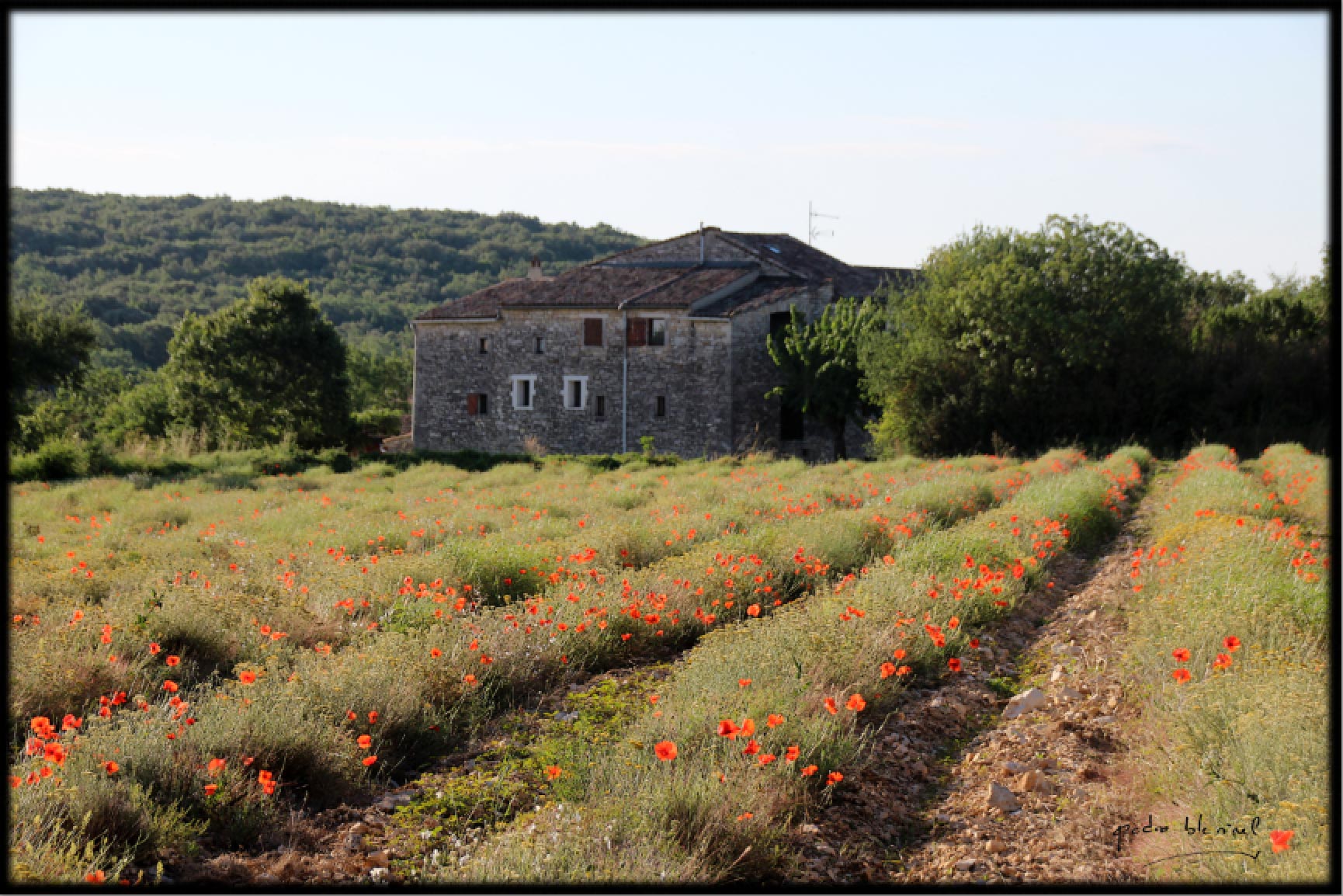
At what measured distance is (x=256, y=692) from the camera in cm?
522

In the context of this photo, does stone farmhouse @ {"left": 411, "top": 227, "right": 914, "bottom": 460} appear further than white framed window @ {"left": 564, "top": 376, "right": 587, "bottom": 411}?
No

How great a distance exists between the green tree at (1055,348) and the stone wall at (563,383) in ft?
27.8

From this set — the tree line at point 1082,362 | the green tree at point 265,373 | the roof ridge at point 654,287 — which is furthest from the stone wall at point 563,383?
the tree line at point 1082,362

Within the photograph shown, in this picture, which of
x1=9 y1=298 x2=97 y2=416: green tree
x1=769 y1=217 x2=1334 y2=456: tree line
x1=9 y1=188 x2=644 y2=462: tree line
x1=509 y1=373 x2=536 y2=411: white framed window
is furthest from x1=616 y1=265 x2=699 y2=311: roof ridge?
x1=9 y1=298 x2=97 y2=416: green tree

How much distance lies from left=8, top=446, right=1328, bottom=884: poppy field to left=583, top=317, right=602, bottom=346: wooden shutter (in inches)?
946

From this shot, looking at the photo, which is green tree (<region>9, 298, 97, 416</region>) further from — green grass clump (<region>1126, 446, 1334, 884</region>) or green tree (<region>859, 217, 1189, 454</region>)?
green grass clump (<region>1126, 446, 1334, 884</region>)

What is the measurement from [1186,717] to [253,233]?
85151mm

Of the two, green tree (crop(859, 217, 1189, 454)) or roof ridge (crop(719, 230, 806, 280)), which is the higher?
roof ridge (crop(719, 230, 806, 280))

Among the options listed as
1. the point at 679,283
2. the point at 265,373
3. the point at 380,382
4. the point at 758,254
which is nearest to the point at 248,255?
the point at 380,382

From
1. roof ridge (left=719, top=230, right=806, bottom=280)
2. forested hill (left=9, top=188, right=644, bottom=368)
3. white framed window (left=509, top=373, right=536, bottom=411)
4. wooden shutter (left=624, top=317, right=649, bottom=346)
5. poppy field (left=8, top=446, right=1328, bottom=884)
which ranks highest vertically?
forested hill (left=9, top=188, right=644, bottom=368)

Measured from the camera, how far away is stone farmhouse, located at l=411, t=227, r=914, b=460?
111 feet

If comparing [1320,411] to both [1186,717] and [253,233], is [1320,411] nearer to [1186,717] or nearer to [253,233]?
[1186,717]

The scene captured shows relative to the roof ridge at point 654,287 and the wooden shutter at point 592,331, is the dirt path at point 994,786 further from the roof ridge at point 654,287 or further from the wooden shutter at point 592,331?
the wooden shutter at point 592,331

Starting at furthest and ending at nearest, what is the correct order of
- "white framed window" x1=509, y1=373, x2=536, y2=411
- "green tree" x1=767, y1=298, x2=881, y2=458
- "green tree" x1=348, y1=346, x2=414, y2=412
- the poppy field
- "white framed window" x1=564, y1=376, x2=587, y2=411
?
"green tree" x1=348, y1=346, x2=414, y2=412 < "white framed window" x1=509, y1=373, x2=536, y2=411 < "white framed window" x1=564, y1=376, x2=587, y2=411 < "green tree" x1=767, y1=298, x2=881, y2=458 < the poppy field
